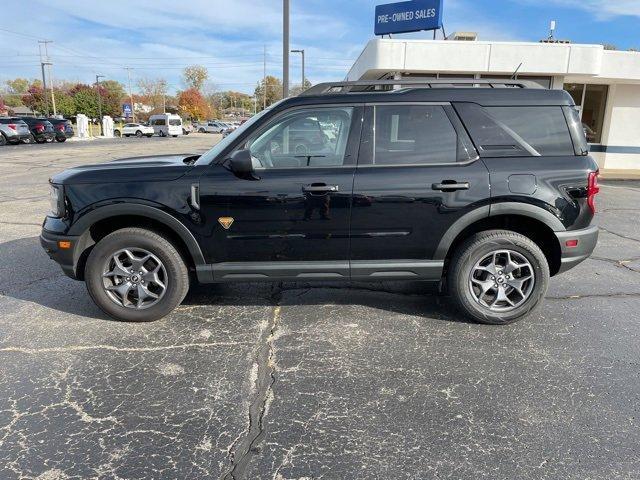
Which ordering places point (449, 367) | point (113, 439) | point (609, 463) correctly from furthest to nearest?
point (449, 367)
point (113, 439)
point (609, 463)

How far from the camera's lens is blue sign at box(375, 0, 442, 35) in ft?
53.4

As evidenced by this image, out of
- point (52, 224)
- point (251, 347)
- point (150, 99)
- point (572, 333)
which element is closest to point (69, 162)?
point (52, 224)

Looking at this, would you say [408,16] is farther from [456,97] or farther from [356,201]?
[356,201]

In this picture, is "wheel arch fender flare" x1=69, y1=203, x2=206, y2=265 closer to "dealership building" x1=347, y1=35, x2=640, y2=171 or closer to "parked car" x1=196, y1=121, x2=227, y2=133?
"dealership building" x1=347, y1=35, x2=640, y2=171

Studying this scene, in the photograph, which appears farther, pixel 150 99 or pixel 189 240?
pixel 150 99

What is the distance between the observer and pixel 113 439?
2627 millimetres

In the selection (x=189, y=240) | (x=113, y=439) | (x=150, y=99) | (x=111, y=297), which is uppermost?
(x=150, y=99)

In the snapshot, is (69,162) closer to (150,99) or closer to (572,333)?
(572,333)

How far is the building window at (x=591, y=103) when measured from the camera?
15961 millimetres

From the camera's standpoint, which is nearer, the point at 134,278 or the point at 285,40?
the point at 134,278

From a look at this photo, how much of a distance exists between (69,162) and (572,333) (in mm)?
19455

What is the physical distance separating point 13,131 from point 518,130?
108 ft

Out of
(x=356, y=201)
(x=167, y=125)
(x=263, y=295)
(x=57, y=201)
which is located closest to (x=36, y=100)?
(x=167, y=125)

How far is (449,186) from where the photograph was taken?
382 cm
